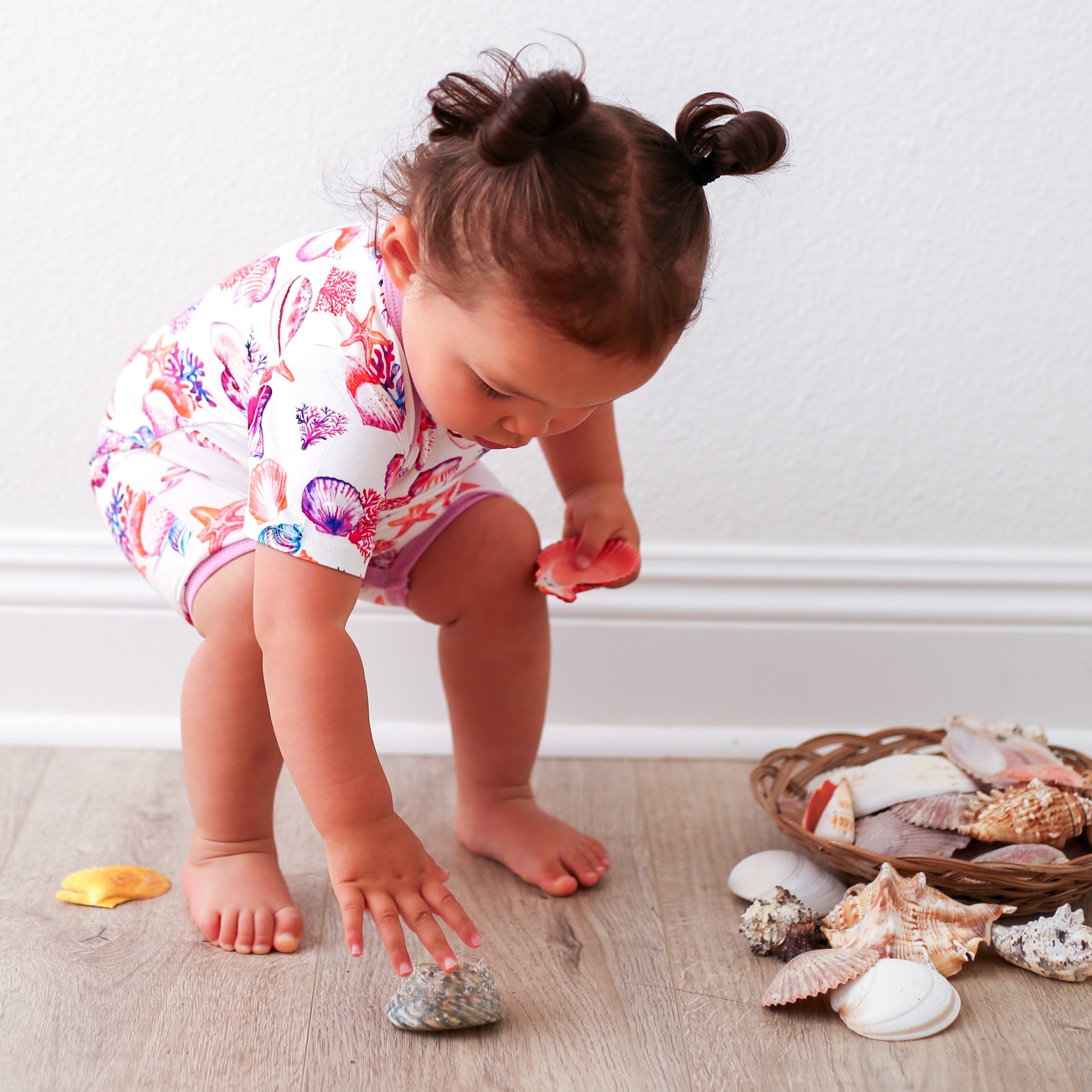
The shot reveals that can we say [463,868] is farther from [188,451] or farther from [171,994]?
[188,451]

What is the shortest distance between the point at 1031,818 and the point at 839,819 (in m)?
0.13

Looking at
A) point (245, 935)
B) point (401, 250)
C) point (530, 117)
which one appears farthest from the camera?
point (245, 935)

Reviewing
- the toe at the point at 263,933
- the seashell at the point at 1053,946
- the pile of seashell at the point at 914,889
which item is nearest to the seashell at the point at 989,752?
the pile of seashell at the point at 914,889

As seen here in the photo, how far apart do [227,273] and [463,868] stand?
1.73ft

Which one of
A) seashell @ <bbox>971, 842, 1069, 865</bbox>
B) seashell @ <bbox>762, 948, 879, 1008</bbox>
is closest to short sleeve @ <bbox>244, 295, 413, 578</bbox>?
seashell @ <bbox>762, 948, 879, 1008</bbox>

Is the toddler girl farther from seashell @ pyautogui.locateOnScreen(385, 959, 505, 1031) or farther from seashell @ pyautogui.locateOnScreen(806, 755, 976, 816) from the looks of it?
seashell @ pyautogui.locateOnScreen(806, 755, 976, 816)

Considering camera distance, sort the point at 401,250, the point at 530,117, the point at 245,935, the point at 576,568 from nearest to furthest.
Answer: the point at 530,117 < the point at 401,250 < the point at 245,935 < the point at 576,568

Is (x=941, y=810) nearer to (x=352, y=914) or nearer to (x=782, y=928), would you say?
(x=782, y=928)

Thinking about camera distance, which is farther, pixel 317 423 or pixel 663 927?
pixel 663 927

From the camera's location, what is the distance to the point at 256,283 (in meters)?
0.79

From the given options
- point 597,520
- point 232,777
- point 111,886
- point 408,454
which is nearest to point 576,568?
point 597,520

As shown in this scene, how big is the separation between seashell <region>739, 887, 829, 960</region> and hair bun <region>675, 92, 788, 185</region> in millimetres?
454

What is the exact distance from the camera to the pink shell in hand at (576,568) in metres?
0.83

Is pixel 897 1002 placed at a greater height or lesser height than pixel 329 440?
lesser
